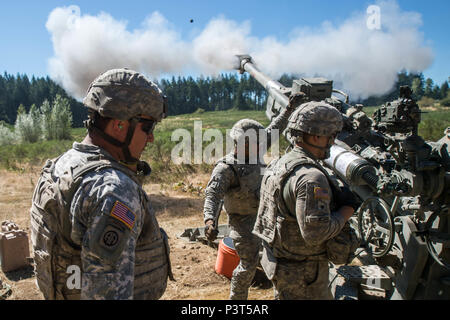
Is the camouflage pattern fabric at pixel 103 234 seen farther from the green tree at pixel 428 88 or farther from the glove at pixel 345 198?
the green tree at pixel 428 88

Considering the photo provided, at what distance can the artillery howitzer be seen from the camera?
11.0 ft

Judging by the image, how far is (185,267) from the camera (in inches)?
223

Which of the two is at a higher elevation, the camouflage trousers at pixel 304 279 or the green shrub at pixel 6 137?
the green shrub at pixel 6 137

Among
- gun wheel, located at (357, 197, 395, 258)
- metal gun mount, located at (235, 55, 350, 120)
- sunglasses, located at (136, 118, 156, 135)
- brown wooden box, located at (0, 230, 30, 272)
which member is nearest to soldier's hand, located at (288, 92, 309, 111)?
metal gun mount, located at (235, 55, 350, 120)

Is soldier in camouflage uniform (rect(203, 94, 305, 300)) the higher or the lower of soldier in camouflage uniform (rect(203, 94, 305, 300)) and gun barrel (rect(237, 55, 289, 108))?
the lower

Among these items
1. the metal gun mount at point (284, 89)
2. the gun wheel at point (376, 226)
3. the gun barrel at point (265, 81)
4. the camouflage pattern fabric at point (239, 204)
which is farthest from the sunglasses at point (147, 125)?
the gun barrel at point (265, 81)

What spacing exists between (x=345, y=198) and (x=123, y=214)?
1881 mm

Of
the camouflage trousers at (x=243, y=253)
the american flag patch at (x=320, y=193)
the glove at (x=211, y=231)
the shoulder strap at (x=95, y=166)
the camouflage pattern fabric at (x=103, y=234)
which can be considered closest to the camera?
the camouflage pattern fabric at (x=103, y=234)

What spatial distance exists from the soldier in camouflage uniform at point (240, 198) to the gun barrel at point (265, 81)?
2028 mm

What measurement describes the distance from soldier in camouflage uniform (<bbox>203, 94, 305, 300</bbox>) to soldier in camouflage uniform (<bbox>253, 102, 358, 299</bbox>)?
3.28ft

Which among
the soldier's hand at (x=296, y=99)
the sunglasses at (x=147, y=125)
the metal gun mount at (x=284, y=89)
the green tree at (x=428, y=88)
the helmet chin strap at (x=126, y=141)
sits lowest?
the helmet chin strap at (x=126, y=141)

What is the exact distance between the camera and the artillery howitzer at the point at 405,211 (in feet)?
11.0

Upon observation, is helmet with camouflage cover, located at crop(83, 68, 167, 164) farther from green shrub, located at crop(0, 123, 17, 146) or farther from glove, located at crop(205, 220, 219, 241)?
green shrub, located at crop(0, 123, 17, 146)
